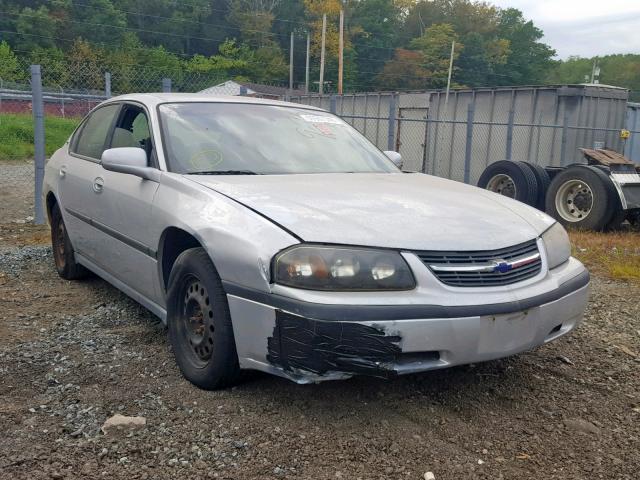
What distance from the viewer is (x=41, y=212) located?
797 centimetres

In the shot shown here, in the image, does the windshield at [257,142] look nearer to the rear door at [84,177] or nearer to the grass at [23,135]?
the rear door at [84,177]

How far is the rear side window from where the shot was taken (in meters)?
4.65

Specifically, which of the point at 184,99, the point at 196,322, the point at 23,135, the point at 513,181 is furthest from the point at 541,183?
the point at 23,135

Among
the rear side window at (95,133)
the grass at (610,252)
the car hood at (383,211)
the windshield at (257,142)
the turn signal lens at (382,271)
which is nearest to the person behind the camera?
the turn signal lens at (382,271)

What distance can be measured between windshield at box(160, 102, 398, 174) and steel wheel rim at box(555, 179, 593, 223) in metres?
5.24

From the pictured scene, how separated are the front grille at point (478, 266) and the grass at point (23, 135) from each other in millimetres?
17030

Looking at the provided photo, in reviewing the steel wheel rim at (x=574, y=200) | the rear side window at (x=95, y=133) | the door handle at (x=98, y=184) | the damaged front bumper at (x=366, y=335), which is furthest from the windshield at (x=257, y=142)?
the steel wheel rim at (x=574, y=200)

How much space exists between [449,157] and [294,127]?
1306 centimetres

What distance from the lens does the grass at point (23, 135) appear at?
18.2 meters

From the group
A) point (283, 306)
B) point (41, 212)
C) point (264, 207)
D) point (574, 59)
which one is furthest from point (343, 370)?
point (574, 59)

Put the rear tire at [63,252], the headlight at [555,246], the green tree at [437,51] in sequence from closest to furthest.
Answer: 1. the headlight at [555,246]
2. the rear tire at [63,252]
3. the green tree at [437,51]

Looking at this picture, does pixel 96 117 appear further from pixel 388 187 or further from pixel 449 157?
pixel 449 157

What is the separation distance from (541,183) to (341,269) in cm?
739

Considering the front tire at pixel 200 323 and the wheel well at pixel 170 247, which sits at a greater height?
the wheel well at pixel 170 247
